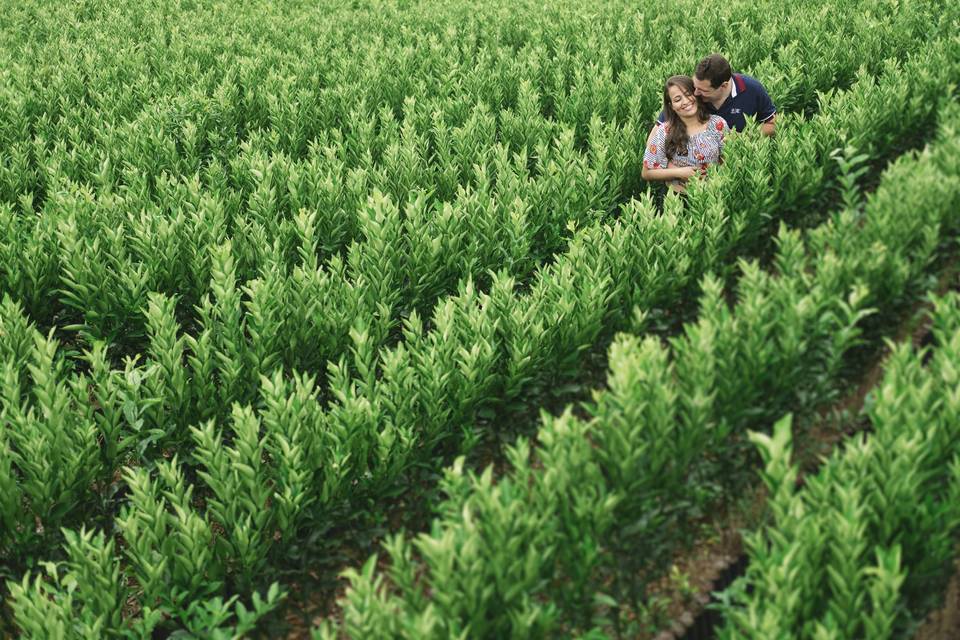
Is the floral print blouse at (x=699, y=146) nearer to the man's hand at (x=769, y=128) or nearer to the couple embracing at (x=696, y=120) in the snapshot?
the couple embracing at (x=696, y=120)

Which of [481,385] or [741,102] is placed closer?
[481,385]

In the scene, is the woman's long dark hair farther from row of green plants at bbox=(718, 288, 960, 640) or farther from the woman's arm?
row of green plants at bbox=(718, 288, 960, 640)

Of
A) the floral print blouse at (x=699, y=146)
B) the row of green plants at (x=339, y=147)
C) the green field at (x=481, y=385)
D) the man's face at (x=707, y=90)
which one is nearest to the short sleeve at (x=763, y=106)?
the green field at (x=481, y=385)

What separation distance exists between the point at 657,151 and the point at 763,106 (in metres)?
1.02

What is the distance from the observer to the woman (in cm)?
630

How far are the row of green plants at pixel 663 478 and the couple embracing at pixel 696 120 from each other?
1.90 m

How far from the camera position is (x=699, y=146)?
632 cm

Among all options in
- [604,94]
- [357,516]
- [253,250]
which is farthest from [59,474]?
[604,94]

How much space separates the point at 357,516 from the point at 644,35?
9.10m

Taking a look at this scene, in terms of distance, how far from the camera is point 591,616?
3.28 meters

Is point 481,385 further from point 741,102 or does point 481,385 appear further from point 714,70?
point 741,102

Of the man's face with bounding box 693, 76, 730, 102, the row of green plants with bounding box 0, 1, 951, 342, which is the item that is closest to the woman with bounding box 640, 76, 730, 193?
the man's face with bounding box 693, 76, 730, 102

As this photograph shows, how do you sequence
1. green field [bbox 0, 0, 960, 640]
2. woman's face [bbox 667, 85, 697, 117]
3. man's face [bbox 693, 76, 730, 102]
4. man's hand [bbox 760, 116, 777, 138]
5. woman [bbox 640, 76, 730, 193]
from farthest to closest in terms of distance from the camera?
1. man's hand [bbox 760, 116, 777, 138]
2. man's face [bbox 693, 76, 730, 102]
3. woman [bbox 640, 76, 730, 193]
4. woman's face [bbox 667, 85, 697, 117]
5. green field [bbox 0, 0, 960, 640]

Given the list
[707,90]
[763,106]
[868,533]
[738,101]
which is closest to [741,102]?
[738,101]
